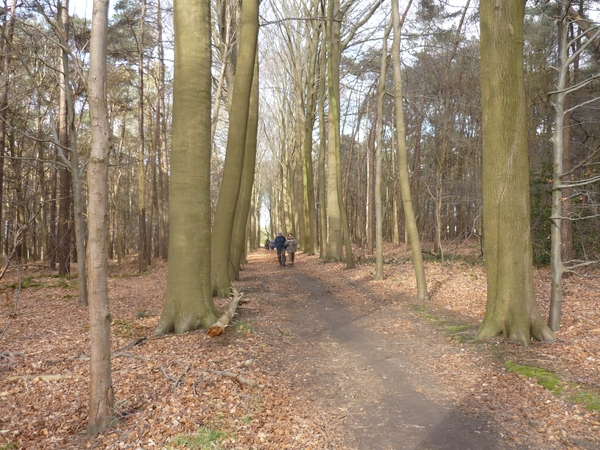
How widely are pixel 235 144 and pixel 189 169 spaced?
3496 millimetres

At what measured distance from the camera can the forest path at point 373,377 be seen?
12.8ft

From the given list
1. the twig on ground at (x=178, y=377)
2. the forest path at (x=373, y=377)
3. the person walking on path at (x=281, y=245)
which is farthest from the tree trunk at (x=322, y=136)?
the twig on ground at (x=178, y=377)

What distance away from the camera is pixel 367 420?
425 cm

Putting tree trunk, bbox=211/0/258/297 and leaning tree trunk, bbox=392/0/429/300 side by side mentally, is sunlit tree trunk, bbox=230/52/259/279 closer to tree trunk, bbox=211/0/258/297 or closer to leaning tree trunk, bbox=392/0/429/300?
tree trunk, bbox=211/0/258/297

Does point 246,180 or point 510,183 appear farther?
point 246,180

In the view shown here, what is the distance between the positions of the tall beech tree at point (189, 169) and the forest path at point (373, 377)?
1.69 metres

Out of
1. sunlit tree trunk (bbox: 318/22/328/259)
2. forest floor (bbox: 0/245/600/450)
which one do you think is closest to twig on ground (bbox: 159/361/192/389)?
forest floor (bbox: 0/245/600/450)

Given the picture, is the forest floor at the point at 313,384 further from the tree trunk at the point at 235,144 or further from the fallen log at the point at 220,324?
the tree trunk at the point at 235,144

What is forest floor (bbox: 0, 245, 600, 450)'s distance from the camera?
12.8ft

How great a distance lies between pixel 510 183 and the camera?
6461mm

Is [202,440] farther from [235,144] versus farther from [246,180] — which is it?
[246,180]

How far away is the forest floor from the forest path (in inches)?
0.8

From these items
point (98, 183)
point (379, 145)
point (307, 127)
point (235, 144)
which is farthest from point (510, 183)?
point (307, 127)

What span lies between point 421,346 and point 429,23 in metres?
11.2
